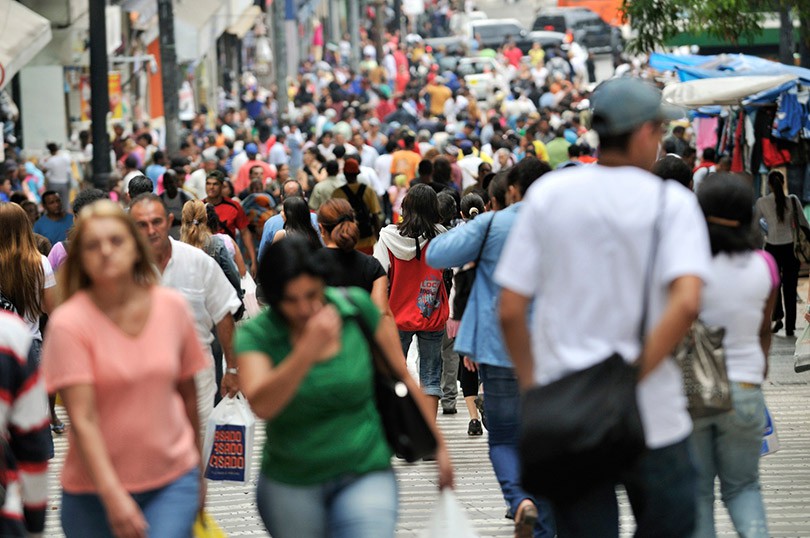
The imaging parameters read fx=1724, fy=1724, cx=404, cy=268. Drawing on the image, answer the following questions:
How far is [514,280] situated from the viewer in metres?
4.45

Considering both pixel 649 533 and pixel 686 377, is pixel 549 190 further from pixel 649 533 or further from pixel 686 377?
pixel 686 377

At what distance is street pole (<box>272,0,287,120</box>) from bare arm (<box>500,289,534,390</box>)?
114 ft

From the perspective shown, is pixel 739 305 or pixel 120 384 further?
pixel 739 305

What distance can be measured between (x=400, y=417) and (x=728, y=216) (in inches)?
59.4

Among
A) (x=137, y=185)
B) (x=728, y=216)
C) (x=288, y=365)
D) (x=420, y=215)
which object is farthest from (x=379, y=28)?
(x=288, y=365)

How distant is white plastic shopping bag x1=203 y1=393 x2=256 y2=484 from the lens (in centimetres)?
699

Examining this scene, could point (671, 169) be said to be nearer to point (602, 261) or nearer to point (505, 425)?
point (505, 425)

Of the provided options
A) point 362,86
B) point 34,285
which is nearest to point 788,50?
point 34,285

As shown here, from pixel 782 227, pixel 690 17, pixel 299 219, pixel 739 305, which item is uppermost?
pixel 690 17

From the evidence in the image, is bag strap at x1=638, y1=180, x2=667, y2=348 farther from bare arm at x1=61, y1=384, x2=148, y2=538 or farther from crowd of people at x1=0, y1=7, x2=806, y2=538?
bare arm at x1=61, y1=384, x2=148, y2=538

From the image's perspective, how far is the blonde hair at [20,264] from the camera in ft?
29.1

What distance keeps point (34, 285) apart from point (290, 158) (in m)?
19.1

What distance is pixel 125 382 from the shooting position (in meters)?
4.71

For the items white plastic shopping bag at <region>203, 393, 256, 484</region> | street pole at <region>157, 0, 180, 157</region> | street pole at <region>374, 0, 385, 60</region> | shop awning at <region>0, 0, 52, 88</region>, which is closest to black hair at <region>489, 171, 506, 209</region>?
white plastic shopping bag at <region>203, 393, 256, 484</region>
